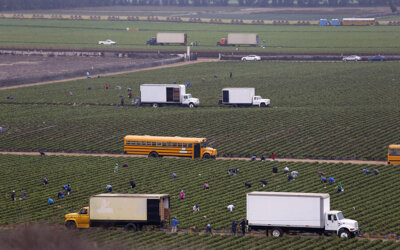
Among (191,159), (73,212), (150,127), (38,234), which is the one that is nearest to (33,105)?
(150,127)

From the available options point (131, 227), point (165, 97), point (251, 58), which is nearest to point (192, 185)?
point (131, 227)

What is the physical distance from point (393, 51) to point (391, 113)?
8590 cm

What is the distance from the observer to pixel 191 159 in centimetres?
8044

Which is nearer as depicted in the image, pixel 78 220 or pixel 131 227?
pixel 131 227

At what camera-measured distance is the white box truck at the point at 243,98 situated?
369 feet

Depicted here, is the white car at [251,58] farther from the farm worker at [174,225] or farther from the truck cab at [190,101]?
the farm worker at [174,225]

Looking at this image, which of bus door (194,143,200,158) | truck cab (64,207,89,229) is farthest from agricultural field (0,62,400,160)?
truck cab (64,207,89,229)

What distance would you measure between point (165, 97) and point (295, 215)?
6257cm

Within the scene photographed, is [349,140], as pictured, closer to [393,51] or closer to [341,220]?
[341,220]

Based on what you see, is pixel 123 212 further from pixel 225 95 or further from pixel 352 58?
pixel 352 58

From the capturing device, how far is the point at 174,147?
8119 cm

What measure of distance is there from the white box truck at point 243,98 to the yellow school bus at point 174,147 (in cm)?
3112

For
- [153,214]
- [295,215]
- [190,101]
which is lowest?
[190,101]

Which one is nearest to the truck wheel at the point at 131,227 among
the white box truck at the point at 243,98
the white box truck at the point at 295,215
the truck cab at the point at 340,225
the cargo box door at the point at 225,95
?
the white box truck at the point at 295,215
